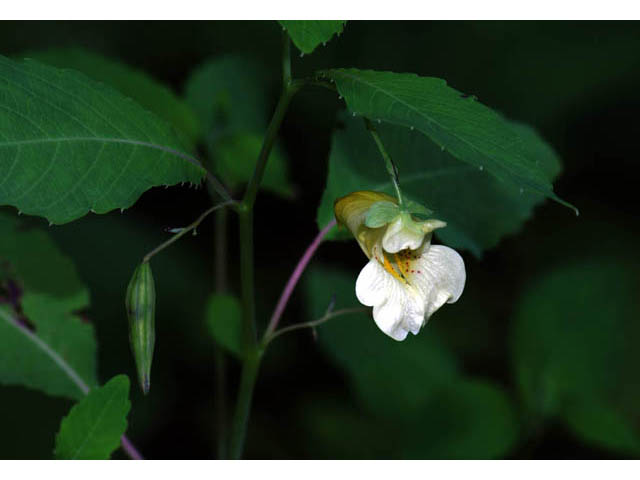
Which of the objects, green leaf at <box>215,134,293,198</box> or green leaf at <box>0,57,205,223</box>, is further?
green leaf at <box>215,134,293,198</box>

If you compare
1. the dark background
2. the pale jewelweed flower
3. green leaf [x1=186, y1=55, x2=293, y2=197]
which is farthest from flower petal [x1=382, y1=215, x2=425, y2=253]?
the dark background

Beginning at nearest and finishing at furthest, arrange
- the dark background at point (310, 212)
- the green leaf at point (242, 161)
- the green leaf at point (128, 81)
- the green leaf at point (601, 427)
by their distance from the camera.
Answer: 1. the green leaf at point (128, 81)
2. the green leaf at point (242, 161)
3. the green leaf at point (601, 427)
4. the dark background at point (310, 212)

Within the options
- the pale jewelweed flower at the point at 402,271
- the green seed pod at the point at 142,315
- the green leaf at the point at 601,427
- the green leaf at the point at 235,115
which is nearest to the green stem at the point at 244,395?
the green seed pod at the point at 142,315

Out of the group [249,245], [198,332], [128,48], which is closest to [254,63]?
[128,48]

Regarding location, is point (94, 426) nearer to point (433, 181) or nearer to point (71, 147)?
point (71, 147)

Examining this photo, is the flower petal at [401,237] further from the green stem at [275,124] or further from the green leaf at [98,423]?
the green leaf at [98,423]

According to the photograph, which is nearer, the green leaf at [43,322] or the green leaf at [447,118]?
the green leaf at [447,118]

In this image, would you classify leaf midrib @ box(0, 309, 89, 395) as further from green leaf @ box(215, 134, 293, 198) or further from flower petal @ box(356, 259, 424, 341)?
flower petal @ box(356, 259, 424, 341)
